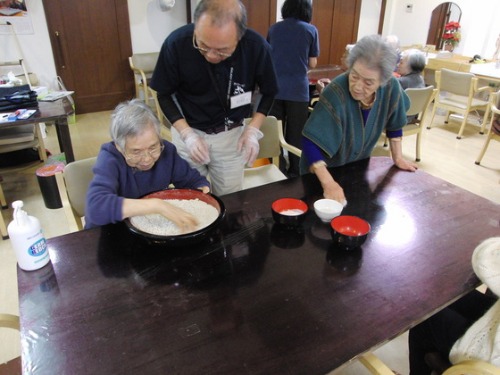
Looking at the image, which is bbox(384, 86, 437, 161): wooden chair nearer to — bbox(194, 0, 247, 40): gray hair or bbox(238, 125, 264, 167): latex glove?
bbox(238, 125, 264, 167): latex glove

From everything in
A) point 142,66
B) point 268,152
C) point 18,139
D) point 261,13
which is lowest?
point 18,139

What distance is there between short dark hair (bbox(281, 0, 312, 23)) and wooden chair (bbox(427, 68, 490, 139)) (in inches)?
90.5

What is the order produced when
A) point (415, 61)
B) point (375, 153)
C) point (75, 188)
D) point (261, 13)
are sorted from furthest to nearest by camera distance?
1. point (261, 13)
2. point (375, 153)
3. point (415, 61)
4. point (75, 188)

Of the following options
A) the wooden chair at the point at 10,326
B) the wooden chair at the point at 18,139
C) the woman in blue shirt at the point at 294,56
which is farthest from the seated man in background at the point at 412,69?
the wooden chair at the point at 10,326

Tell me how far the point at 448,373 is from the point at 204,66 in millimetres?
1358

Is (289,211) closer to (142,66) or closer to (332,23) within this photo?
(142,66)

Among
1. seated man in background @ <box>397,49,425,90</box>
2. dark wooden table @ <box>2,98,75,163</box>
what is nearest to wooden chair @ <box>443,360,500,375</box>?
dark wooden table @ <box>2,98,75,163</box>

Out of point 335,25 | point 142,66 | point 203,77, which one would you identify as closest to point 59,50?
point 142,66

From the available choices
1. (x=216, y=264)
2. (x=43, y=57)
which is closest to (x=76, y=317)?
(x=216, y=264)

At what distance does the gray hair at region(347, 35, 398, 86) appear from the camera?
Answer: 134cm

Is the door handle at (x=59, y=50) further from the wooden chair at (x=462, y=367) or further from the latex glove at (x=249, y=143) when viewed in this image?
the wooden chair at (x=462, y=367)

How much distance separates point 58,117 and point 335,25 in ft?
16.1

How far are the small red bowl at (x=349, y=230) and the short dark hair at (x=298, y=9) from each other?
81.4 inches

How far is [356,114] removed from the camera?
1.56 metres
